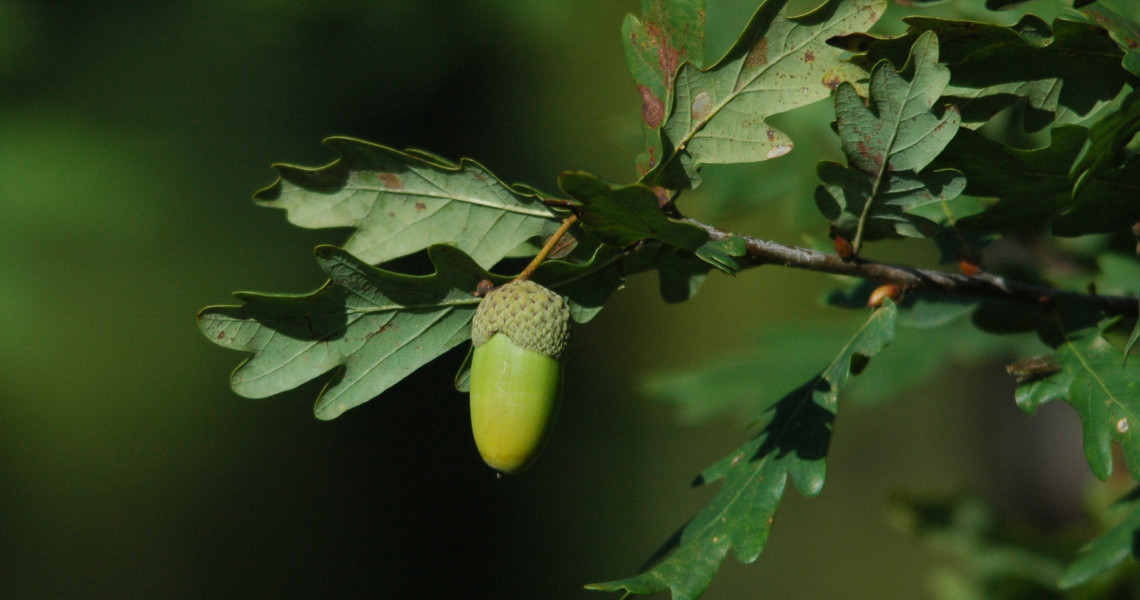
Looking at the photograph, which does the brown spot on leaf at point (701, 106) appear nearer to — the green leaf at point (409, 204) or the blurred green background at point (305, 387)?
the green leaf at point (409, 204)

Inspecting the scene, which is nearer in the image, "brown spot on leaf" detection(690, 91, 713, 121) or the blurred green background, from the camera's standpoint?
"brown spot on leaf" detection(690, 91, 713, 121)

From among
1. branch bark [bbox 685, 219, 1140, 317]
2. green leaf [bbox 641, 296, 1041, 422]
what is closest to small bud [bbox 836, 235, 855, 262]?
branch bark [bbox 685, 219, 1140, 317]

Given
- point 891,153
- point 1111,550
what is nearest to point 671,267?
point 891,153

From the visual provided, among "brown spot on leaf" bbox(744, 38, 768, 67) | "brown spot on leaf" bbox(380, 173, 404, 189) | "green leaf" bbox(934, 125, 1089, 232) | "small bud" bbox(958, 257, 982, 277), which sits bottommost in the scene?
"small bud" bbox(958, 257, 982, 277)

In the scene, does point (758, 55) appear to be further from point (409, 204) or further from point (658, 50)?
point (409, 204)

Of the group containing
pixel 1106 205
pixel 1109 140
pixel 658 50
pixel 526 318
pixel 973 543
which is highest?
pixel 658 50

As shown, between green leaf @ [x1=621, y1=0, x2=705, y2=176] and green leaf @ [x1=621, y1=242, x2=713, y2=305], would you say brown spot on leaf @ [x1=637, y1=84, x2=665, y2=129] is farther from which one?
green leaf @ [x1=621, y1=242, x2=713, y2=305]
